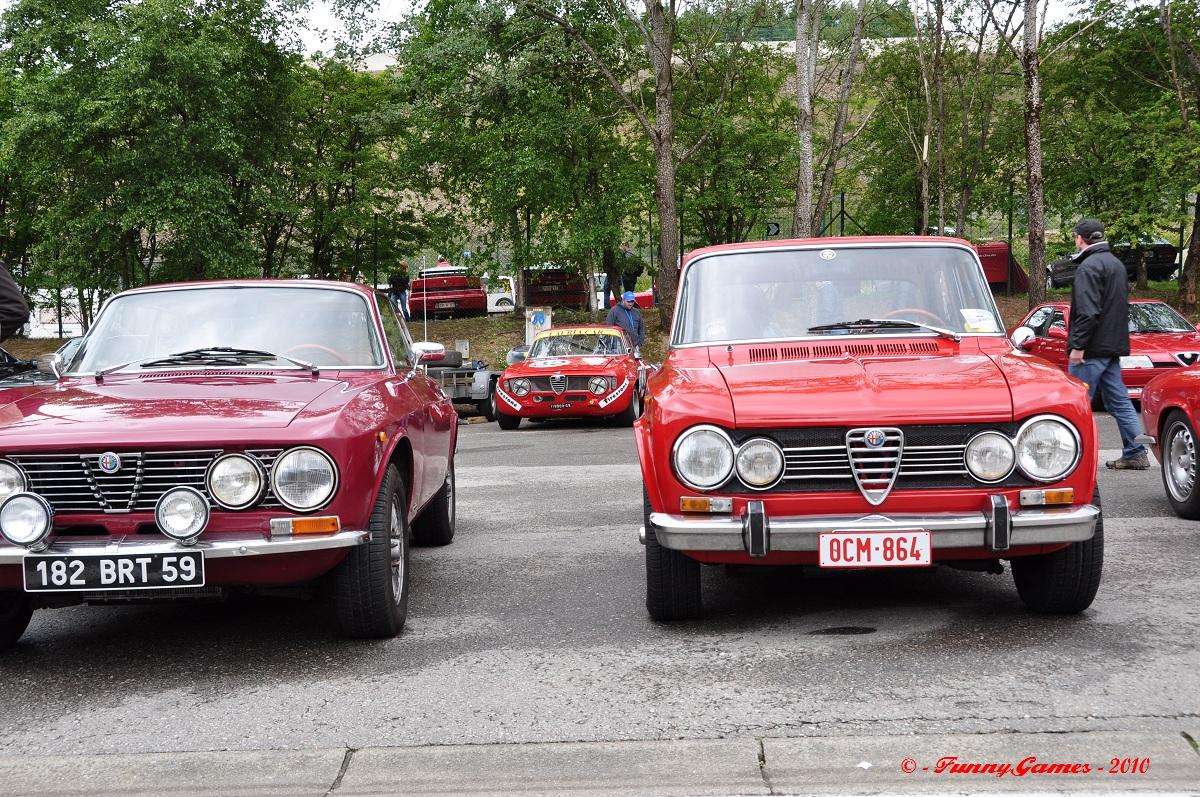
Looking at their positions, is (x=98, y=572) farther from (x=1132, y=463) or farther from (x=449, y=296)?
(x=449, y=296)

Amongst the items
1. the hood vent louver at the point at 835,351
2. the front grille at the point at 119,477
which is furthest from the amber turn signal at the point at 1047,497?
the front grille at the point at 119,477

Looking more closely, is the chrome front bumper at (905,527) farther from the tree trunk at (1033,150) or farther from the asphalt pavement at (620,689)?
the tree trunk at (1033,150)

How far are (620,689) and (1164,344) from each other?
43.8 ft

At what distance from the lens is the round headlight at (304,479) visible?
15.1 feet

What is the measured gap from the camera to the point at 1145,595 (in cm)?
562

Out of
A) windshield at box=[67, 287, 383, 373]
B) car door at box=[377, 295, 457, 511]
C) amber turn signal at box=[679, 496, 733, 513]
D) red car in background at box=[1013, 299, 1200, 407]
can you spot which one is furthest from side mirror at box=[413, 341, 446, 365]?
red car in background at box=[1013, 299, 1200, 407]

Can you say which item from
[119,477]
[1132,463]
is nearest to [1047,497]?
[119,477]

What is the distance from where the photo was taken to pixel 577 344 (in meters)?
16.8

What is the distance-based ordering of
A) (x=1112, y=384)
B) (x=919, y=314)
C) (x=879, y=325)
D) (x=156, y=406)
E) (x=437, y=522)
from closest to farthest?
(x=156, y=406) → (x=879, y=325) → (x=919, y=314) → (x=437, y=522) → (x=1112, y=384)

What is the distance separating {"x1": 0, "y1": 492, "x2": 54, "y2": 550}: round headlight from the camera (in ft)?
14.9

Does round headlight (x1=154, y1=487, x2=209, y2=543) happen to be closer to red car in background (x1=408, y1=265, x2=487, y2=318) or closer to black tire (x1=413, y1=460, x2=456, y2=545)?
black tire (x1=413, y1=460, x2=456, y2=545)

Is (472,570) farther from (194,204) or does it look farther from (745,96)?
(745,96)

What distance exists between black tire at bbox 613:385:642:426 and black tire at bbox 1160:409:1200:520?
328 inches

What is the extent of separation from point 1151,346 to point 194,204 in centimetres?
2061
